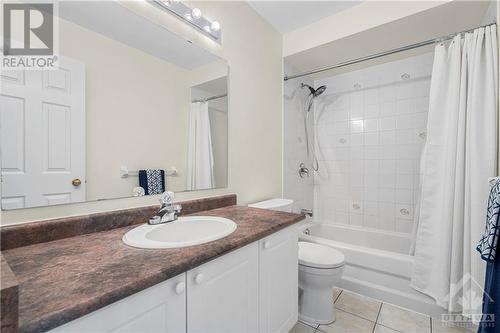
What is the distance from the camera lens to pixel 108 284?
0.56 metres

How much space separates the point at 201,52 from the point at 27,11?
0.83m

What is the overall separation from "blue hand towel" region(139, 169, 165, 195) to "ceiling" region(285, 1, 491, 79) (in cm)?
181

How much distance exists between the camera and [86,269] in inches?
25.2

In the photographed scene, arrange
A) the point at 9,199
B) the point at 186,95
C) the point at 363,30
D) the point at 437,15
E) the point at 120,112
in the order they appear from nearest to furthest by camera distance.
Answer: the point at 9,199 → the point at 120,112 → the point at 186,95 → the point at 437,15 → the point at 363,30

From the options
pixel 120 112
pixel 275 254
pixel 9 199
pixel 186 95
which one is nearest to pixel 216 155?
pixel 186 95

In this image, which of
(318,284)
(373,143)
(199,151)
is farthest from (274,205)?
(373,143)

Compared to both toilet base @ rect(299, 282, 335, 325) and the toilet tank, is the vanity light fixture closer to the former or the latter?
the toilet tank

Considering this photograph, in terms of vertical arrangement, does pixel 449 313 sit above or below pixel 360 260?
below

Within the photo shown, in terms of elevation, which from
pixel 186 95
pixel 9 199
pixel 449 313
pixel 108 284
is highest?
pixel 186 95

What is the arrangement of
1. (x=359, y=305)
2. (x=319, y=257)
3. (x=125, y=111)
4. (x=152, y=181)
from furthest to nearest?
(x=359, y=305) < (x=319, y=257) < (x=152, y=181) < (x=125, y=111)

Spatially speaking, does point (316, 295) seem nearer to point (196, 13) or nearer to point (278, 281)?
point (278, 281)

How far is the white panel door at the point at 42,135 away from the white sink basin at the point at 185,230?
32 cm

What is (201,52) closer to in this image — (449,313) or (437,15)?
(437,15)

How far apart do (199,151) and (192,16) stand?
0.83 meters
